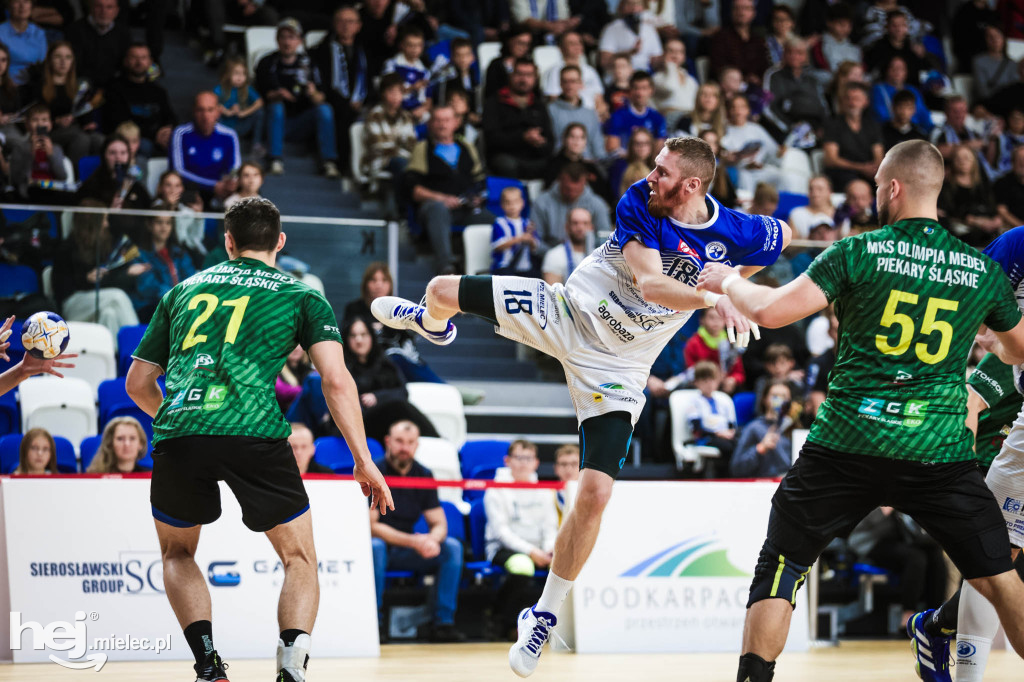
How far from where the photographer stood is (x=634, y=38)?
581 inches

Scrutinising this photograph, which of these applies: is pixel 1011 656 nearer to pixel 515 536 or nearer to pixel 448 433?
pixel 515 536

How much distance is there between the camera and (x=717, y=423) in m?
10.5

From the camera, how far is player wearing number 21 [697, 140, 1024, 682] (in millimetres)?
4523

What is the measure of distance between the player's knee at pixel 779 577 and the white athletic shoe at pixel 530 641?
1510mm

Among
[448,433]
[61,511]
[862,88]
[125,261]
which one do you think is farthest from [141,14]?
[862,88]

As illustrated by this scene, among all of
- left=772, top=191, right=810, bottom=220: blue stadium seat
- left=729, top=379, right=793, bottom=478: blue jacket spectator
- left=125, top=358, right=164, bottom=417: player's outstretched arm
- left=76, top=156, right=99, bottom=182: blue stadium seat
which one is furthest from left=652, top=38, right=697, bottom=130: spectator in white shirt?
left=125, top=358, right=164, bottom=417: player's outstretched arm

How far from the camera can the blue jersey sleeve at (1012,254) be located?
5.31m

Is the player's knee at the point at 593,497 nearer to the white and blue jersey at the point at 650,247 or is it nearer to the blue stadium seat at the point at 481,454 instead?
the white and blue jersey at the point at 650,247

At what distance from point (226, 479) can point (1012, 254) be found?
3734 mm

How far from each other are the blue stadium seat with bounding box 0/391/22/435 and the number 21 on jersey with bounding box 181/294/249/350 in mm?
4874

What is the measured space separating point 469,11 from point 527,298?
957 cm

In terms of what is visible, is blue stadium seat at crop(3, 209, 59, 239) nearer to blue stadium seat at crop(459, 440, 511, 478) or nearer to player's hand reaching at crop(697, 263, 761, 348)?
blue stadium seat at crop(459, 440, 511, 478)

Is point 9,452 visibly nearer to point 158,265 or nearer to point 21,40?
point 158,265

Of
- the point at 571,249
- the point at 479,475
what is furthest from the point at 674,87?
the point at 479,475
